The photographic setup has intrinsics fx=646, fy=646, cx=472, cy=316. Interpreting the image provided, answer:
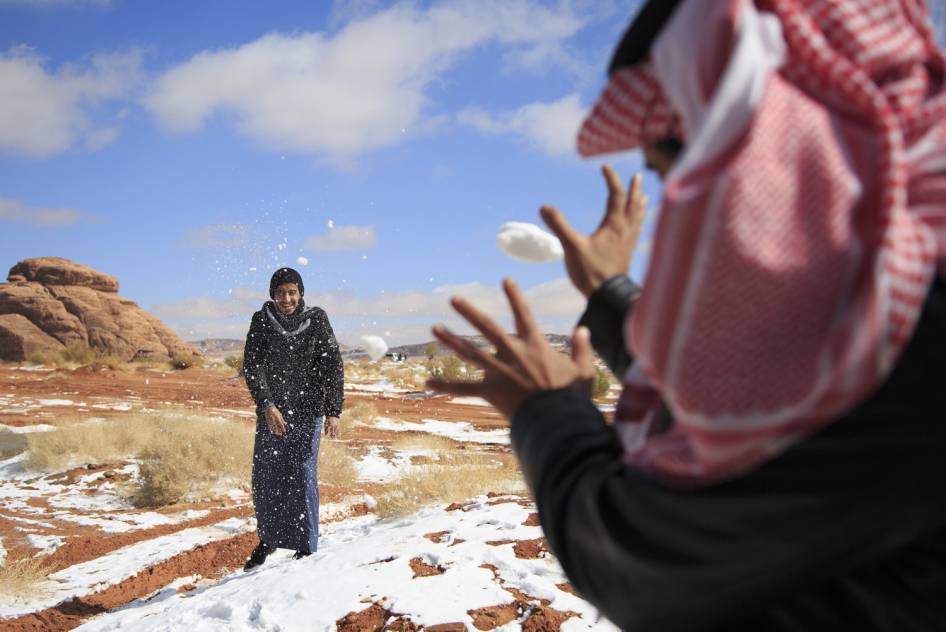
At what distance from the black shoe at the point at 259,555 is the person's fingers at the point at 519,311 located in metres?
4.95

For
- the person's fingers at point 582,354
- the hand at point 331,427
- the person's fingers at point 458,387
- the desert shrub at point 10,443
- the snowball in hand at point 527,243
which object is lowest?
the desert shrub at point 10,443

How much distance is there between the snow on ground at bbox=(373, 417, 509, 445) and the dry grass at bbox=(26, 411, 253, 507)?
451 centimetres

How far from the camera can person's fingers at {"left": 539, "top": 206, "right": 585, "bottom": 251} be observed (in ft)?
3.94

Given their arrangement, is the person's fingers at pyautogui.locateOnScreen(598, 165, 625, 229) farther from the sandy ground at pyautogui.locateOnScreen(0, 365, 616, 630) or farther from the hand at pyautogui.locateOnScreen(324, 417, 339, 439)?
the hand at pyautogui.locateOnScreen(324, 417, 339, 439)

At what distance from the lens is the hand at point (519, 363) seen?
1.00 meters

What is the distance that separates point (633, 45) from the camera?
0.91m

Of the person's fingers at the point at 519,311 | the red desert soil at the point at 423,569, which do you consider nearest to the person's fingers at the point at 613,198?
the person's fingers at the point at 519,311

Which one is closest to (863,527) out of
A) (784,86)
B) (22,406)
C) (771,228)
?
(771,228)

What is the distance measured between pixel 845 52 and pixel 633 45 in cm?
29

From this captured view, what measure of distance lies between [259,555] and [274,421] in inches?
45.3

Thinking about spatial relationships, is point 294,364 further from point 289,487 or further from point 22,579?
point 22,579

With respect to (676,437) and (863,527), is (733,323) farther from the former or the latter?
(863,527)

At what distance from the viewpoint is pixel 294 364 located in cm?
537

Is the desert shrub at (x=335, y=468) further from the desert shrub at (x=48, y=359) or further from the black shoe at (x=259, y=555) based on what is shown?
the desert shrub at (x=48, y=359)
